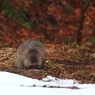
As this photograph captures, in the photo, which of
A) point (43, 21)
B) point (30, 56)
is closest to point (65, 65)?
point (30, 56)

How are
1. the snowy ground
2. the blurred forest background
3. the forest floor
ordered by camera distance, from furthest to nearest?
the blurred forest background
the forest floor
the snowy ground

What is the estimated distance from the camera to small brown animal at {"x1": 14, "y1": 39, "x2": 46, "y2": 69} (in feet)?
25.2

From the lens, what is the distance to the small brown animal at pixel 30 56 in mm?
7688

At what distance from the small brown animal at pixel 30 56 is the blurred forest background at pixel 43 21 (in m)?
7.22

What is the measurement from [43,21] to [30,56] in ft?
35.5

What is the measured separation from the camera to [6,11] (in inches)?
679

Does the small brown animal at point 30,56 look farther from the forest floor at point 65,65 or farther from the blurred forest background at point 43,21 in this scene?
the blurred forest background at point 43,21

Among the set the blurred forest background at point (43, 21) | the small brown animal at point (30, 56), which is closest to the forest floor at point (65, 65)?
the small brown animal at point (30, 56)

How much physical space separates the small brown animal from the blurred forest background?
7.22 metres

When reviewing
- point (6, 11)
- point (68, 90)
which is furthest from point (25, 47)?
point (6, 11)

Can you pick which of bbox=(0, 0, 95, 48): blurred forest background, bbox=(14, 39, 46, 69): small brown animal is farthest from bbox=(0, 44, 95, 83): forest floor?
bbox=(0, 0, 95, 48): blurred forest background

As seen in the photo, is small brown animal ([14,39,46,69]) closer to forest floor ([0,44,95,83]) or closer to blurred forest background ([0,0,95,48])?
forest floor ([0,44,95,83])

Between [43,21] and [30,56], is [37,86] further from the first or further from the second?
[43,21]

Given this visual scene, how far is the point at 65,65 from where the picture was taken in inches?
336
